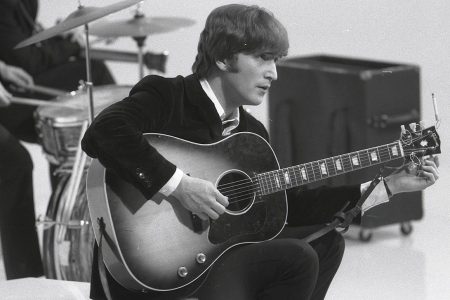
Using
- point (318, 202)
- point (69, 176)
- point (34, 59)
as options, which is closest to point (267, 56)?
point (318, 202)

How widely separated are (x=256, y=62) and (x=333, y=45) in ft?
2.28

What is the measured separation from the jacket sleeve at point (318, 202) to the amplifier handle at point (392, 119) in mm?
1158

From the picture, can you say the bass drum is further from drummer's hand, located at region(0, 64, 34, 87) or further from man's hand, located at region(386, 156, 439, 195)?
man's hand, located at region(386, 156, 439, 195)

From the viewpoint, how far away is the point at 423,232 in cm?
409

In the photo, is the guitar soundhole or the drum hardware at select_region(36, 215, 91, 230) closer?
the guitar soundhole

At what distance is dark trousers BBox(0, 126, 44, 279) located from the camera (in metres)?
3.50

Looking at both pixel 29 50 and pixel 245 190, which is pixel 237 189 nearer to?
pixel 245 190

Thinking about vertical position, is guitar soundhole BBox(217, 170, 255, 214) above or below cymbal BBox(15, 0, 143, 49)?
below

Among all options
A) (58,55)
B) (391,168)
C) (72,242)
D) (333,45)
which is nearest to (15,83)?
(58,55)

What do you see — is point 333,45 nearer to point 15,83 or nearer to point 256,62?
point 256,62

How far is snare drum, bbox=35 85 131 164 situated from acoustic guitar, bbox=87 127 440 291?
96 cm

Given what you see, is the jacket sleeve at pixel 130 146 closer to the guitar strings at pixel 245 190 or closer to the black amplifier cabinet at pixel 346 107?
the guitar strings at pixel 245 190

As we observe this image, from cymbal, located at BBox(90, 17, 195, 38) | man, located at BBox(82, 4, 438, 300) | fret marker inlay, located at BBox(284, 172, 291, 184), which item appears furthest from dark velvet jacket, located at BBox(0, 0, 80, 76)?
fret marker inlay, located at BBox(284, 172, 291, 184)

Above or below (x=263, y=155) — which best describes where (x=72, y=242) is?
below
